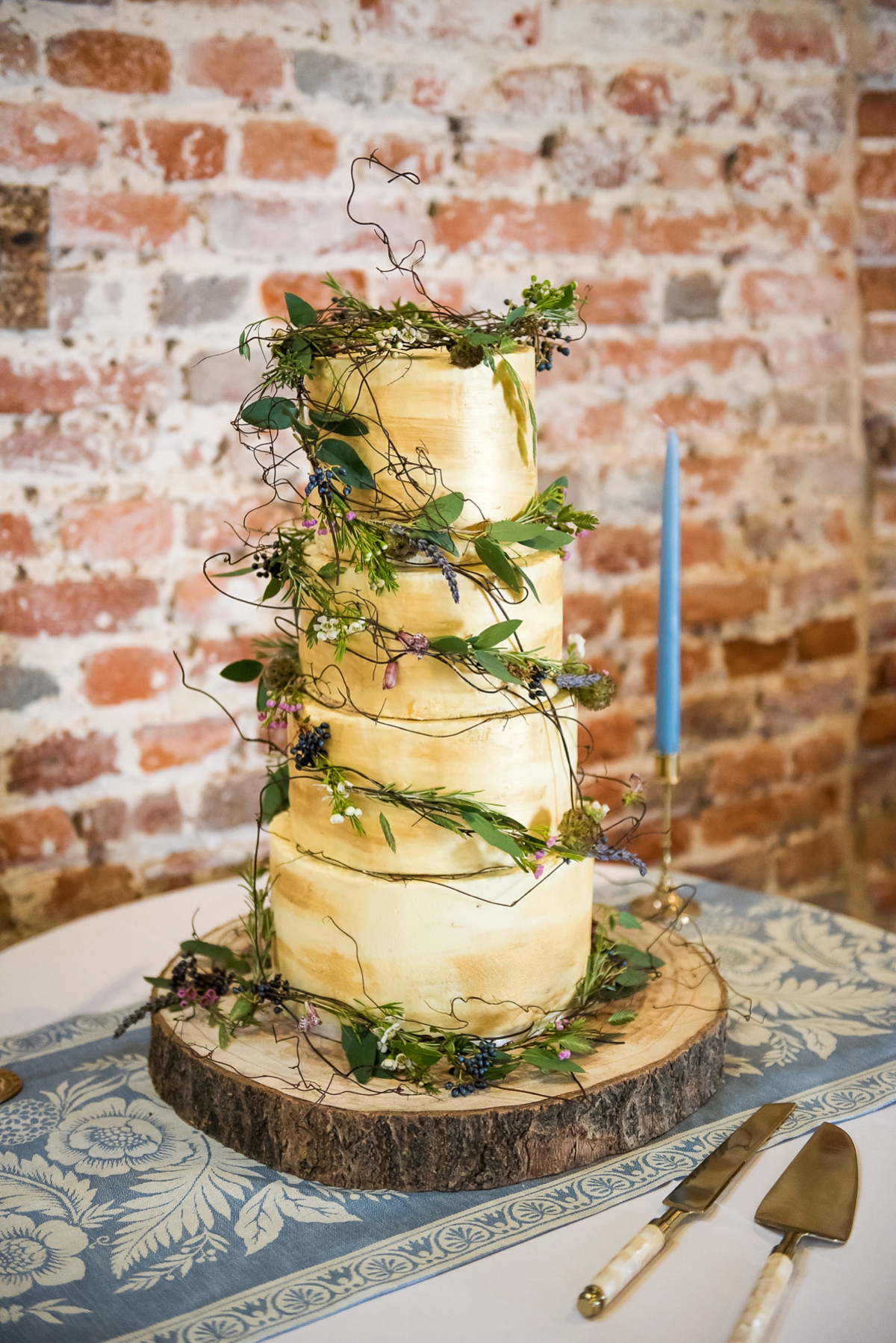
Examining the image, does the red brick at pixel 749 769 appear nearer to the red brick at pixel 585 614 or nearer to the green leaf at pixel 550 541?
the red brick at pixel 585 614

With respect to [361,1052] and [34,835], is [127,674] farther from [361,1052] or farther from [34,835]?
[361,1052]

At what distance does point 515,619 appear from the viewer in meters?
0.84

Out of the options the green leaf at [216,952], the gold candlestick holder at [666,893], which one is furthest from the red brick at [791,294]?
the green leaf at [216,952]

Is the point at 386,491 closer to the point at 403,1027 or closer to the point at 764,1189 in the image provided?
the point at 403,1027

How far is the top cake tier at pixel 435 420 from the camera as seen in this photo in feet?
2.68

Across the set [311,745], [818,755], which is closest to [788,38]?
[818,755]

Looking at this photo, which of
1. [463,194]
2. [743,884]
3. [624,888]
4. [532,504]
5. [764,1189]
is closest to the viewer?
[764,1189]

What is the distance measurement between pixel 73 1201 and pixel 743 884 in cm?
142

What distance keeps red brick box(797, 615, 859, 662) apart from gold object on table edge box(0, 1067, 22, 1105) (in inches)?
55.4

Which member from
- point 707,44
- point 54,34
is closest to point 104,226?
point 54,34

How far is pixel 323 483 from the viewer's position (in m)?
0.81

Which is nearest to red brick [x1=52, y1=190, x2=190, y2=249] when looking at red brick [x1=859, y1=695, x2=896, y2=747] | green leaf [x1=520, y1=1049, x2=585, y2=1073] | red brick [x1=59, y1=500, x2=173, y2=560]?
red brick [x1=59, y1=500, x2=173, y2=560]

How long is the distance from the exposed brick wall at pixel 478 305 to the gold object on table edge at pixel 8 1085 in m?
0.54

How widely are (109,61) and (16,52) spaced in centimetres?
10
